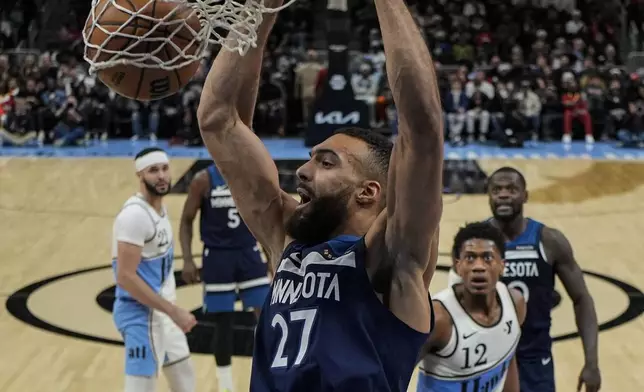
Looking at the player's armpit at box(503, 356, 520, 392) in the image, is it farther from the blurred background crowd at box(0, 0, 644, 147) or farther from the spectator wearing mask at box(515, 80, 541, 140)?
the spectator wearing mask at box(515, 80, 541, 140)

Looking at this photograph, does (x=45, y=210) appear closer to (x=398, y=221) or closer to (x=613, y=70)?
(x=398, y=221)

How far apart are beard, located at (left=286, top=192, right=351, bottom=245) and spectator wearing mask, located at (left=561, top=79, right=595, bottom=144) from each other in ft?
51.0

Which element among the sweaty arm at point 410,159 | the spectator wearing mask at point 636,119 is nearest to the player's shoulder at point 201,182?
the sweaty arm at point 410,159

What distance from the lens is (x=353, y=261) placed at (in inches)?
98.1

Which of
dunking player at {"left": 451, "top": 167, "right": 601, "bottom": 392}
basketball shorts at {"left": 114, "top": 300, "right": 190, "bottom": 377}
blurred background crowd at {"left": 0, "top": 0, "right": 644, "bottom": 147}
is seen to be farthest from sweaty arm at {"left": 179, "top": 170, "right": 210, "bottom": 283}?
blurred background crowd at {"left": 0, "top": 0, "right": 644, "bottom": 147}

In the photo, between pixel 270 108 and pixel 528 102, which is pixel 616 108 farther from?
pixel 270 108

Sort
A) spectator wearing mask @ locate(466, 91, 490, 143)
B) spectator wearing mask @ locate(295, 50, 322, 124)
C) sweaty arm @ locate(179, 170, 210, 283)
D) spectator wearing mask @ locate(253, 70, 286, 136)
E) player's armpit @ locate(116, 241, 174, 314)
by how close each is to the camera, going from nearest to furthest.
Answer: player's armpit @ locate(116, 241, 174, 314) → sweaty arm @ locate(179, 170, 210, 283) → spectator wearing mask @ locate(466, 91, 490, 143) → spectator wearing mask @ locate(295, 50, 322, 124) → spectator wearing mask @ locate(253, 70, 286, 136)

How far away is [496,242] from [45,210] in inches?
338

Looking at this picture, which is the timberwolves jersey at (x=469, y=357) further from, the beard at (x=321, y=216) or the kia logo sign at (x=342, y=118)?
the kia logo sign at (x=342, y=118)

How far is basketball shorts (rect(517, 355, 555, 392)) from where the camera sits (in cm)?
470

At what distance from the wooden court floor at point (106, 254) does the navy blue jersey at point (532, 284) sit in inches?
57.7

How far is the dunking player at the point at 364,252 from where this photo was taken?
2.33m

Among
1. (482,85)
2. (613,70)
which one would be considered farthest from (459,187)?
(613,70)

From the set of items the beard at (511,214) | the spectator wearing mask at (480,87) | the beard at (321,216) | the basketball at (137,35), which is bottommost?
the beard at (511,214)
